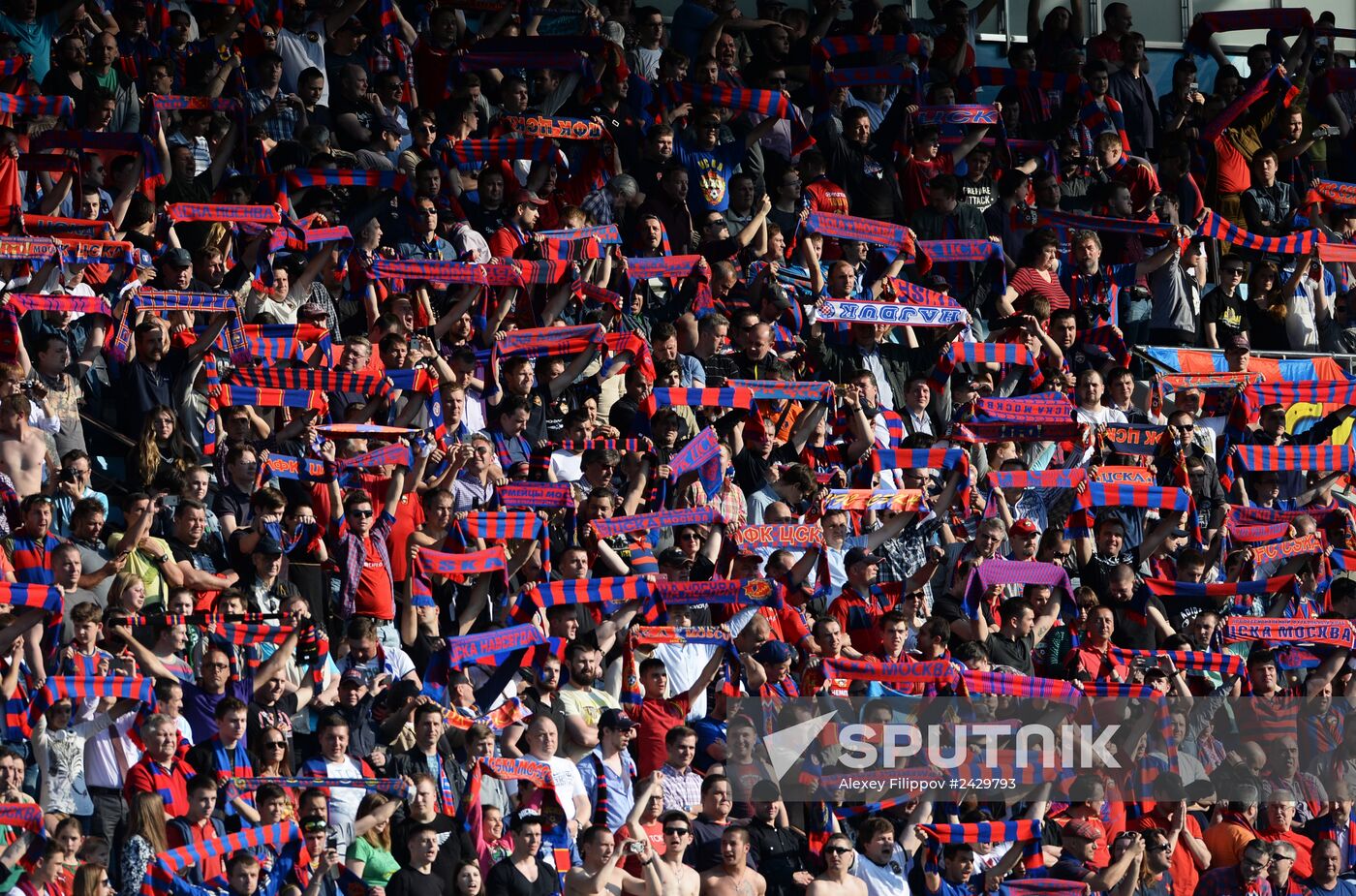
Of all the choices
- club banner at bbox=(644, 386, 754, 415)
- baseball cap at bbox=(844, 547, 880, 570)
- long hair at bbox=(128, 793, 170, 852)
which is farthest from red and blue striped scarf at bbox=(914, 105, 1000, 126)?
long hair at bbox=(128, 793, 170, 852)

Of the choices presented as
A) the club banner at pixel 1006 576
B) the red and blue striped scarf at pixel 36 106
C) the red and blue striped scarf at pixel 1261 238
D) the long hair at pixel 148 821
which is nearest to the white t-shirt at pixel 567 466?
the club banner at pixel 1006 576

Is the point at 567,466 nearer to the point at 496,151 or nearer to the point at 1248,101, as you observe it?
the point at 496,151

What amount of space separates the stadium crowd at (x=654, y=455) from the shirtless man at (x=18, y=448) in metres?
0.03

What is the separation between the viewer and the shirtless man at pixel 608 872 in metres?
11.6

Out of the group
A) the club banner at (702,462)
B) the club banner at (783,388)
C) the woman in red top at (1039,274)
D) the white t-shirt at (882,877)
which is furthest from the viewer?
the woman in red top at (1039,274)

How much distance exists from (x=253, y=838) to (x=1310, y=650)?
20.5 feet

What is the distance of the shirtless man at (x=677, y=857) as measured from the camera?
38.6 feet

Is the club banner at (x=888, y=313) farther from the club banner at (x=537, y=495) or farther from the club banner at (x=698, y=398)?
the club banner at (x=537, y=495)

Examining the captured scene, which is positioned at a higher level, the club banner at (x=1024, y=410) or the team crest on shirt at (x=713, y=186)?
the team crest on shirt at (x=713, y=186)

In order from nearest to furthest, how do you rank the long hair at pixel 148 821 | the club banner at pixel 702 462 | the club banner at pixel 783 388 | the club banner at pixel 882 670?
1. the long hair at pixel 148 821
2. the club banner at pixel 882 670
3. the club banner at pixel 702 462
4. the club banner at pixel 783 388

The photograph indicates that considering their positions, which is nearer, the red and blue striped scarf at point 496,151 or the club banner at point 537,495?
the club banner at point 537,495

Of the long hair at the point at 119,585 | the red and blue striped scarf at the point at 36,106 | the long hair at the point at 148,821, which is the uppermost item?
the red and blue striped scarf at the point at 36,106

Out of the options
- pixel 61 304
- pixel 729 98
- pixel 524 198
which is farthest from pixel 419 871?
pixel 729 98

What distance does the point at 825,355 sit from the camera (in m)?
15.7
